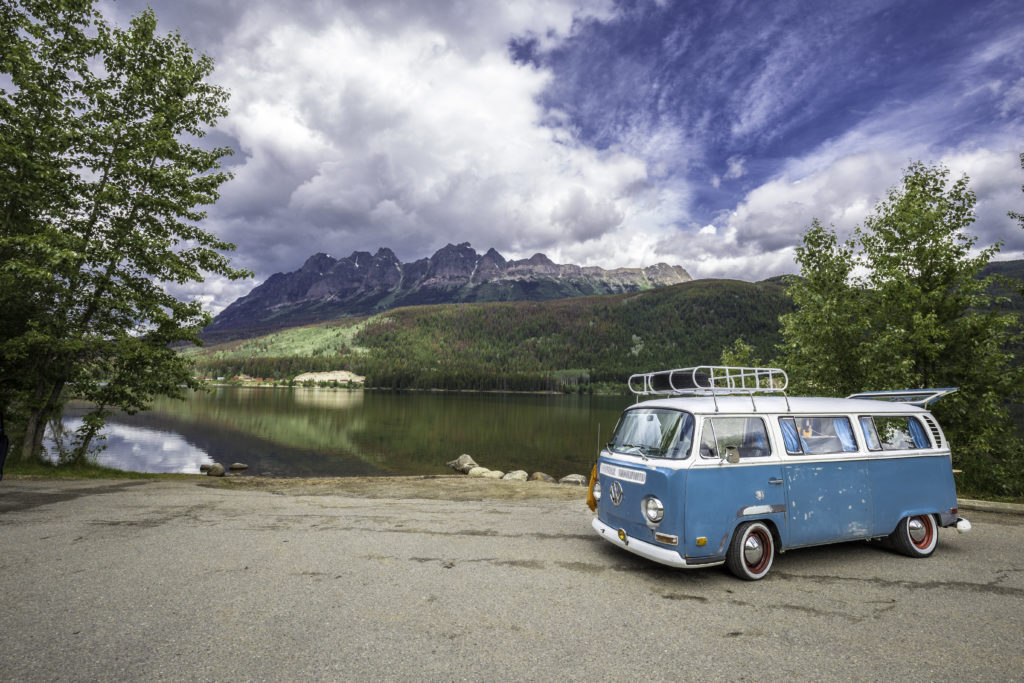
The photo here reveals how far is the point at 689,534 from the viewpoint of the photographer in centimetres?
641

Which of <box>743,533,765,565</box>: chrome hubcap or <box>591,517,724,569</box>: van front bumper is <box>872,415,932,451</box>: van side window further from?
<box>591,517,724,569</box>: van front bumper

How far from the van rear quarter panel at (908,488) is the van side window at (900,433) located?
23cm

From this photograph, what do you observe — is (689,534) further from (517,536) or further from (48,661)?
(48,661)

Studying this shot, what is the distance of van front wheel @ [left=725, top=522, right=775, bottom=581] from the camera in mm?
6781

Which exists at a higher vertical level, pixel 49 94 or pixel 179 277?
pixel 49 94

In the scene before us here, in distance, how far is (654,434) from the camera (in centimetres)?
742

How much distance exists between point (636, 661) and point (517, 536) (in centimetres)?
461

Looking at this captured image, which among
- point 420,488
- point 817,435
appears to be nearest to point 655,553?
point 817,435

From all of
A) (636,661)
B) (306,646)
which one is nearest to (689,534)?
(636,661)

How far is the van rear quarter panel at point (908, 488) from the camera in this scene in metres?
7.80

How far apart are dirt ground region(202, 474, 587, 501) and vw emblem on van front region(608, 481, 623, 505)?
616 centimetres

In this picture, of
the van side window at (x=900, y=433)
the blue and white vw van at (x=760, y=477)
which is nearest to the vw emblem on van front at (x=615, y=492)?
the blue and white vw van at (x=760, y=477)

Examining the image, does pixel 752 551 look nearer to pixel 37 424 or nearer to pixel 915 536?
pixel 915 536

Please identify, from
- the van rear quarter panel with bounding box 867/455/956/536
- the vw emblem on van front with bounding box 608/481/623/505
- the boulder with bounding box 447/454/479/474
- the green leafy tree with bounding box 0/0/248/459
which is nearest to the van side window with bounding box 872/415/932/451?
the van rear quarter panel with bounding box 867/455/956/536
